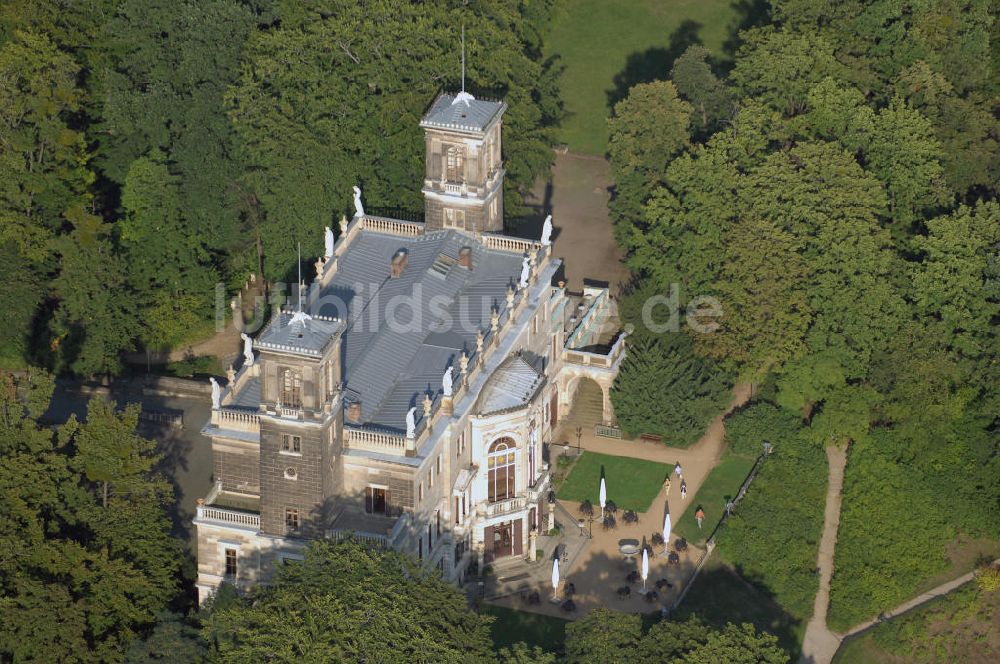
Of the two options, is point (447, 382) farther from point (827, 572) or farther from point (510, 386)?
point (827, 572)

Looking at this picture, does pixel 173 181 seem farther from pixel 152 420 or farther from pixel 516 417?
pixel 516 417

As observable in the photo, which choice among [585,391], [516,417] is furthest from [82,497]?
[585,391]

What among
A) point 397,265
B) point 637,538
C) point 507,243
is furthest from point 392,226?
point 637,538

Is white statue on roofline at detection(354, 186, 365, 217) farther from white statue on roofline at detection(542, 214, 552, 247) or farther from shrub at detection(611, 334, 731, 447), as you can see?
shrub at detection(611, 334, 731, 447)

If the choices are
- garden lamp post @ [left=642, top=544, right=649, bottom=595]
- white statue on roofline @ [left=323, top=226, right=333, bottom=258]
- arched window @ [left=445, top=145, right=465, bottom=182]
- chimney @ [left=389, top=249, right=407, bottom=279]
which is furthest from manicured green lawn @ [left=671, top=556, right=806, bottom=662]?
white statue on roofline @ [left=323, top=226, right=333, bottom=258]

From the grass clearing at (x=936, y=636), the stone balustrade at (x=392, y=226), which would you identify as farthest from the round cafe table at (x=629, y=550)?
the stone balustrade at (x=392, y=226)
